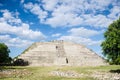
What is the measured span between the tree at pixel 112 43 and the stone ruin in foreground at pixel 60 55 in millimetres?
36836

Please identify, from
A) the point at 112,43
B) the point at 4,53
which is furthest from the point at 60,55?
the point at 112,43

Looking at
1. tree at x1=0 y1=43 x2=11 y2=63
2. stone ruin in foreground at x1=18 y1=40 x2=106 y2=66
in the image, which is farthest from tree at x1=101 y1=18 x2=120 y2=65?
tree at x1=0 y1=43 x2=11 y2=63

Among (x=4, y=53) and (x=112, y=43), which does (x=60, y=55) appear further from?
(x=112, y=43)

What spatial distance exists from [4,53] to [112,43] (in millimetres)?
44495

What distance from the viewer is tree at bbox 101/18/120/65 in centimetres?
4388

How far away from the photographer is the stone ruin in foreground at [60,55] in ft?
279

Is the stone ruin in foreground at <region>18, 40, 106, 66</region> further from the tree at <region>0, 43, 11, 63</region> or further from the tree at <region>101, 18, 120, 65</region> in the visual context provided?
the tree at <region>101, 18, 120, 65</region>

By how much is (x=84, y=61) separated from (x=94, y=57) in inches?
220

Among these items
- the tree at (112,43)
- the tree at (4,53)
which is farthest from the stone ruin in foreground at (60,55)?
the tree at (112,43)

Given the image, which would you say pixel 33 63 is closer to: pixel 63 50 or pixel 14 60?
pixel 14 60

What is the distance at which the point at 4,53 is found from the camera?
259 feet

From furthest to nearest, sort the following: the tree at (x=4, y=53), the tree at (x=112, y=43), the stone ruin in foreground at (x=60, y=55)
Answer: the stone ruin in foreground at (x=60, y=55)
the tree at (x=4, y=53)
the tree at (x=112, y=43)

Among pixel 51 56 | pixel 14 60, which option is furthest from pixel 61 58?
pixel 14 60

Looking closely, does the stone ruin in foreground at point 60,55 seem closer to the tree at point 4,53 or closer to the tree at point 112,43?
→ the tree at point 4,53
